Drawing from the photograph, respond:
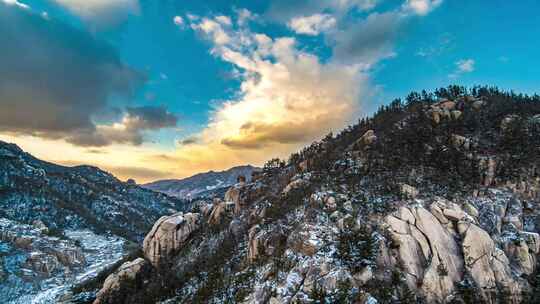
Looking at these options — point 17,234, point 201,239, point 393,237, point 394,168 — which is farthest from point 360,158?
point 17,234

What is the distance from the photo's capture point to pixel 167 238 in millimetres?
99188

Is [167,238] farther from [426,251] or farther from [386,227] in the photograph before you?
[426,251]

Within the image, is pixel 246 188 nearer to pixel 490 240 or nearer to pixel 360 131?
pixel 360 131

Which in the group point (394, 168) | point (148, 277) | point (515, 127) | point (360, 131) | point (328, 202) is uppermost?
point (360, 131)

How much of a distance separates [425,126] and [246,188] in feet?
212

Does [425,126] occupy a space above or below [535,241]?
above

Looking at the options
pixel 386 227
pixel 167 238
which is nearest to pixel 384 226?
pixel 386 227

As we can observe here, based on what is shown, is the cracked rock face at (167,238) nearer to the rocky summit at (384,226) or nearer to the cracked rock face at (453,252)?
the rocky summit at (384,226)

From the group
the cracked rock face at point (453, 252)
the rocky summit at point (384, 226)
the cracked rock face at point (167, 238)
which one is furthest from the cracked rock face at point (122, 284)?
the cracked rock face at point (453, 252)

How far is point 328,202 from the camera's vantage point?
68625 mm

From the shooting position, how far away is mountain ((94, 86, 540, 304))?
1956 inches

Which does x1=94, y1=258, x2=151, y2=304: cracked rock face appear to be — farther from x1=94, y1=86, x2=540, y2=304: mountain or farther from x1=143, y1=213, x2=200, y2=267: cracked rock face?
x1=143, y1=213, x2=200, y2=267: cracked rock face

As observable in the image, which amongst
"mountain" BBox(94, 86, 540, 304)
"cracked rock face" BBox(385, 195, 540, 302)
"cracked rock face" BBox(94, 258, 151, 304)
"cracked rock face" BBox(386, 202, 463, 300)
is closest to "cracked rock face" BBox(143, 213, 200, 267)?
"mountain" BBox(94, 86, 540, 304)

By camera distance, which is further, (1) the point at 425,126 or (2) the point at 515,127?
(1) the point at 425,126
